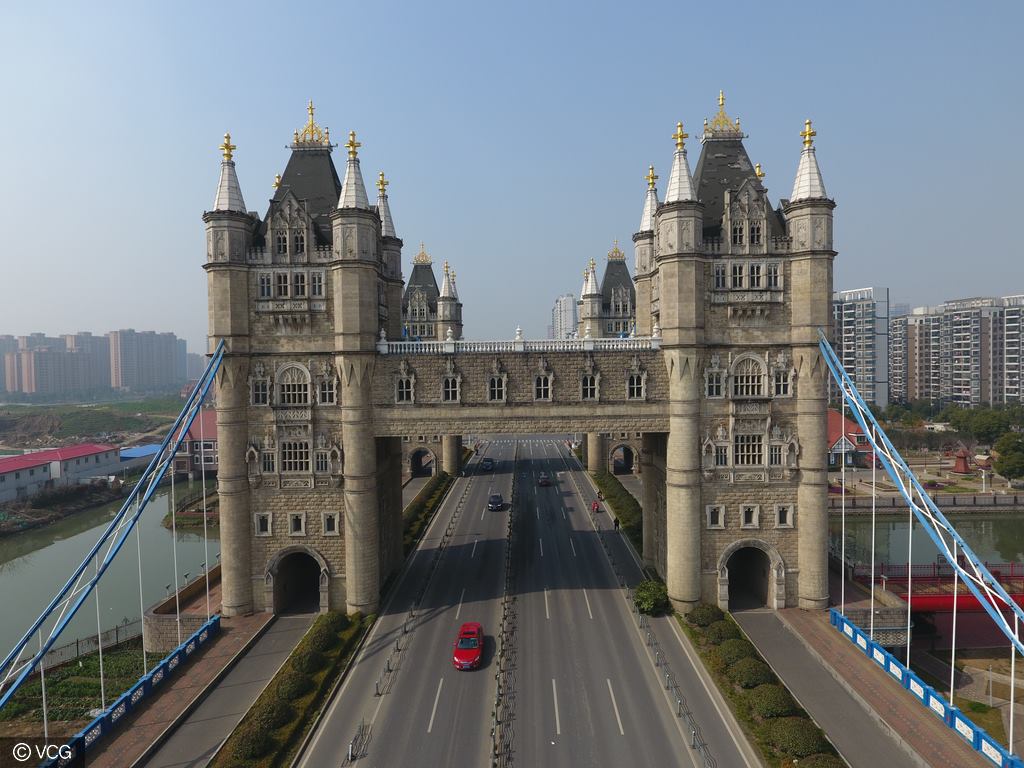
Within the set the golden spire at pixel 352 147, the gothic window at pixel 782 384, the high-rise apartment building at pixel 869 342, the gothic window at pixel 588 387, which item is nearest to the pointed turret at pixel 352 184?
the golden spire at pixel 352 147

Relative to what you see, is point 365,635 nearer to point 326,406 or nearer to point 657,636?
point 326,406

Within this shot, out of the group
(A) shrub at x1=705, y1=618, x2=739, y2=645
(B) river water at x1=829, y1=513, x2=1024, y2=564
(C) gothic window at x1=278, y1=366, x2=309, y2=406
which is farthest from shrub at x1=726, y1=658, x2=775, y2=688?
(B) river water at x1=829, y1=513, x2=1024, y2=564

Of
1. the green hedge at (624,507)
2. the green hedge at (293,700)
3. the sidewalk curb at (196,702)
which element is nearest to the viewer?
the green hedge at (293,700)

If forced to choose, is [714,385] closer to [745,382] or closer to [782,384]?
[745,382]

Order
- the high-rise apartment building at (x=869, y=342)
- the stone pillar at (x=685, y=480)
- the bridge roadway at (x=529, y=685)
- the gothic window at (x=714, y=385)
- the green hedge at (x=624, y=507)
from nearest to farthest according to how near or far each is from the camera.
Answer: the bridge roadway at (x=529, y=685) < the stone pillar at (x=685, y=480) < the gothic window at (x=714, y=385) < the green hedge at (x=624, y=507) < the high-rise apartment building at (x=869, y=342)

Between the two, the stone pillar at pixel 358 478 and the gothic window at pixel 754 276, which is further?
the stone pillar at pixel 358 478

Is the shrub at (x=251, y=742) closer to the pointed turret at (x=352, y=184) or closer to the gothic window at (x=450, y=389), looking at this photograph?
the gothic window at (x=450, y=389)

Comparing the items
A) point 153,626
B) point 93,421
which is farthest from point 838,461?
point 93,421

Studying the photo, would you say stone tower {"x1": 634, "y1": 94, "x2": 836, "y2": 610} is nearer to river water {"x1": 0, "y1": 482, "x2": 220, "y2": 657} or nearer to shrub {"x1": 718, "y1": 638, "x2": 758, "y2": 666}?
shrub {"x1": 718, "y1": 638, "x2": 758, "y2": 666}

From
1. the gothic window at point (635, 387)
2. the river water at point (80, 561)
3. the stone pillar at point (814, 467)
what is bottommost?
the river water at point (80, 561)
